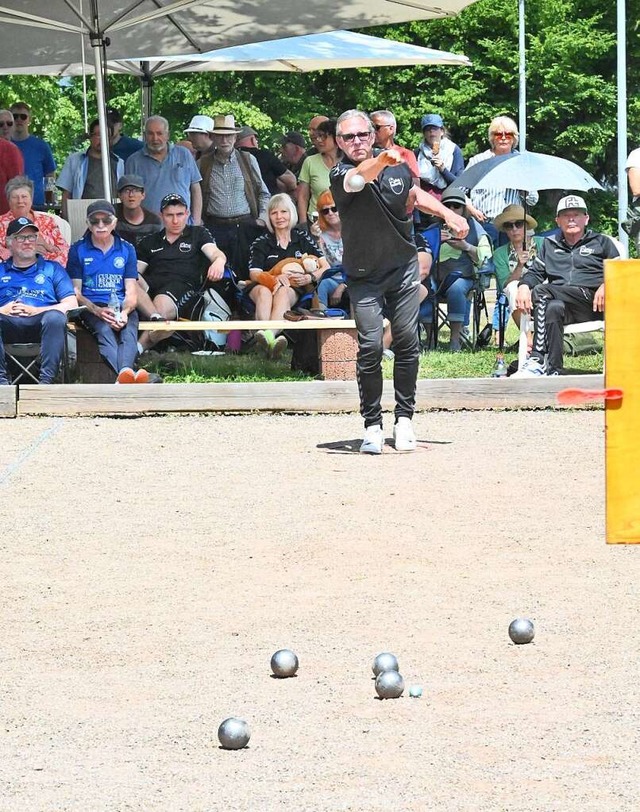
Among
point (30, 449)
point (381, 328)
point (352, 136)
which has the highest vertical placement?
point (352, 136)

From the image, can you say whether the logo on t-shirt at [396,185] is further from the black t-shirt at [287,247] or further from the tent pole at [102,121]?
the tent pole at [102,121]

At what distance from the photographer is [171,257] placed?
13125 millimetres

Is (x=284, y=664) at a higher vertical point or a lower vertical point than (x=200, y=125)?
lower

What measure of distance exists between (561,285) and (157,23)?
191 inches

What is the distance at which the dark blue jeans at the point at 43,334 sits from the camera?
38.2ft

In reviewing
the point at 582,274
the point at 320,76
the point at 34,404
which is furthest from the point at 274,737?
the point at 320,76

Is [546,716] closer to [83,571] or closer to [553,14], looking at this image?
[83,571]

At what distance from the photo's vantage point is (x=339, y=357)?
39.6 feet

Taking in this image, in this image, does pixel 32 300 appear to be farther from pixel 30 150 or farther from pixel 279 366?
pixel 30 150

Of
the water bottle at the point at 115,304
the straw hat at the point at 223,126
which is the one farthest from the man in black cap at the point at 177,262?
the straw hat at the point at 223,126

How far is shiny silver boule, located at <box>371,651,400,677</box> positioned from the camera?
4.81m

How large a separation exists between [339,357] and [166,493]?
3908mm

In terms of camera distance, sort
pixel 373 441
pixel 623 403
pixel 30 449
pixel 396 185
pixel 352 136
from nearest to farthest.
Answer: pixel 623 403
pixel 352 136
pixel 396 185
pixel 373 441
pixel 30 449

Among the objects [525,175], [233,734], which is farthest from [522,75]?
[233,734]
